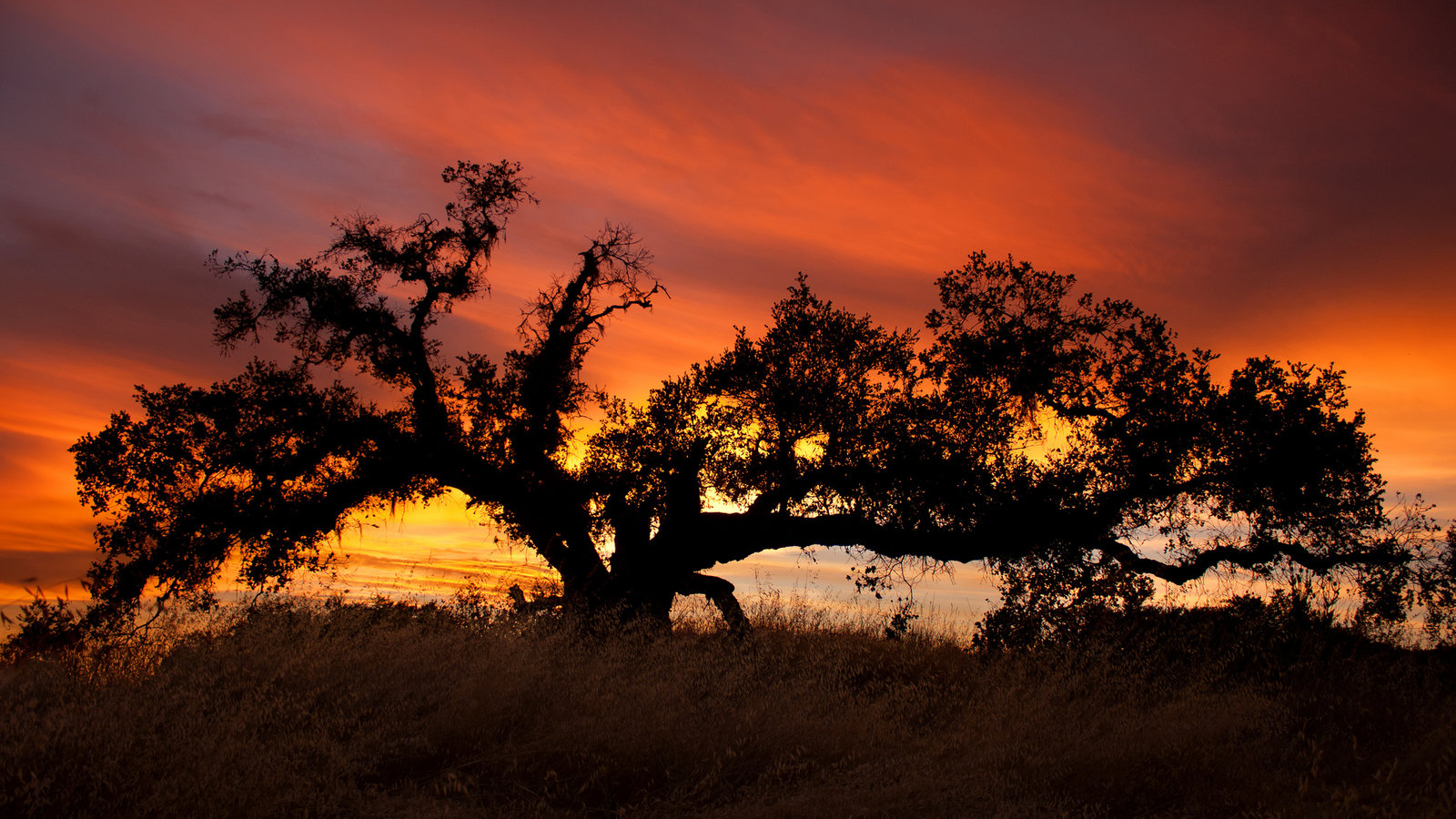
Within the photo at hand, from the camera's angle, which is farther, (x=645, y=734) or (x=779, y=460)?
(x=779, y=460)

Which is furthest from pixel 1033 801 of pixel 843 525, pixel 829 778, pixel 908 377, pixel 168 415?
pixel 168 415

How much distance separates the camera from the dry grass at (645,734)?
5.62m

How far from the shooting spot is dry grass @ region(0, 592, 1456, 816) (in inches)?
221

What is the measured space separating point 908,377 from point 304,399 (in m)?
11.4

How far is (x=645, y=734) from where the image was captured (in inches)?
266

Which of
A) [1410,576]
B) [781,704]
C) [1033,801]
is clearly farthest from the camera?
[1410,576]

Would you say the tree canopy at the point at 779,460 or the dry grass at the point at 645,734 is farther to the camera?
the tree canopy at the point at 779,460

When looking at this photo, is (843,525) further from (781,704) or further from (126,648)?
(126,648)

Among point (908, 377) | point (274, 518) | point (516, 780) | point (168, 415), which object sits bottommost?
point (516, 780)

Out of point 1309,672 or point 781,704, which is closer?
point 781,704

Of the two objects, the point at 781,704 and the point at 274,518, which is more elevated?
the point at 274,518

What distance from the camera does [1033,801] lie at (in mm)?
5922

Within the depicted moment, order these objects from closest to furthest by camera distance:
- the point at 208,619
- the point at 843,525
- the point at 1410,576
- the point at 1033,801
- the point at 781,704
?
the point at 1033,801 < the point at 781,704 < the point at 208,619 < the point at 1410,576 < the point at 843,525

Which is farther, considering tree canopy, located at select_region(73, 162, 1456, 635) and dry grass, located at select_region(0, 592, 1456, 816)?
tree canopy, located at select_region(73, 162, 1456, 635)
